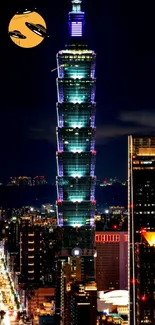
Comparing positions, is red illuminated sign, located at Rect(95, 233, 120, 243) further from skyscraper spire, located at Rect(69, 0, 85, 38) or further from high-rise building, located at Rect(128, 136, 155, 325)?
skyscraper spire, located at Rect(69, 0, 85, 38)

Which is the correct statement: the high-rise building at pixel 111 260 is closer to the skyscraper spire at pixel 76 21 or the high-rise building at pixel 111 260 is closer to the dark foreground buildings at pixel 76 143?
the dark foreground buildings at pixel 76 143

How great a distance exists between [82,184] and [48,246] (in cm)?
215

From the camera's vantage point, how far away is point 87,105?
15.3 m

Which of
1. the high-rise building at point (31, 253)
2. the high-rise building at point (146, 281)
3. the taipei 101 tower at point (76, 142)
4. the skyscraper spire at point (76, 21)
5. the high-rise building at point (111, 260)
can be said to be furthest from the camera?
the high-rise building at point (111, 260)

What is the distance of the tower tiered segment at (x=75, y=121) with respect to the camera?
1531 centimetres

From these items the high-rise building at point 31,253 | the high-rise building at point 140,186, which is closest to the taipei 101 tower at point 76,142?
the high-rise building at point 31,253

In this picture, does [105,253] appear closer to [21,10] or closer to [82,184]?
[82,184]

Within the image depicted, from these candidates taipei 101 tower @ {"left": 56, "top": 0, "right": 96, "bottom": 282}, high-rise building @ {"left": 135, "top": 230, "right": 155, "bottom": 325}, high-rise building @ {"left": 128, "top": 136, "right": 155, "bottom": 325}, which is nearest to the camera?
high-rise building @ {"left": 135, "top": 230, "right": 155, "bottom": 325}

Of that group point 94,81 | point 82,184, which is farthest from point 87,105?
point 82,184

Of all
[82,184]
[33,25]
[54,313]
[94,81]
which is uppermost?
[94,81]

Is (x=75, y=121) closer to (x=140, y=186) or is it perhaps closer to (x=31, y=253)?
(x=140, y=186)

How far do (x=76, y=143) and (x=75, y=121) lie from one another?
0.53 metres

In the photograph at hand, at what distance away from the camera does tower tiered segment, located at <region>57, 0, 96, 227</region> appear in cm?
1531

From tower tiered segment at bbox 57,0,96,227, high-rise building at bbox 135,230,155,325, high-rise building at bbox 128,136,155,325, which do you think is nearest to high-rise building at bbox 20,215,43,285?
tower tiered segment at bbox 57,0,96,227
